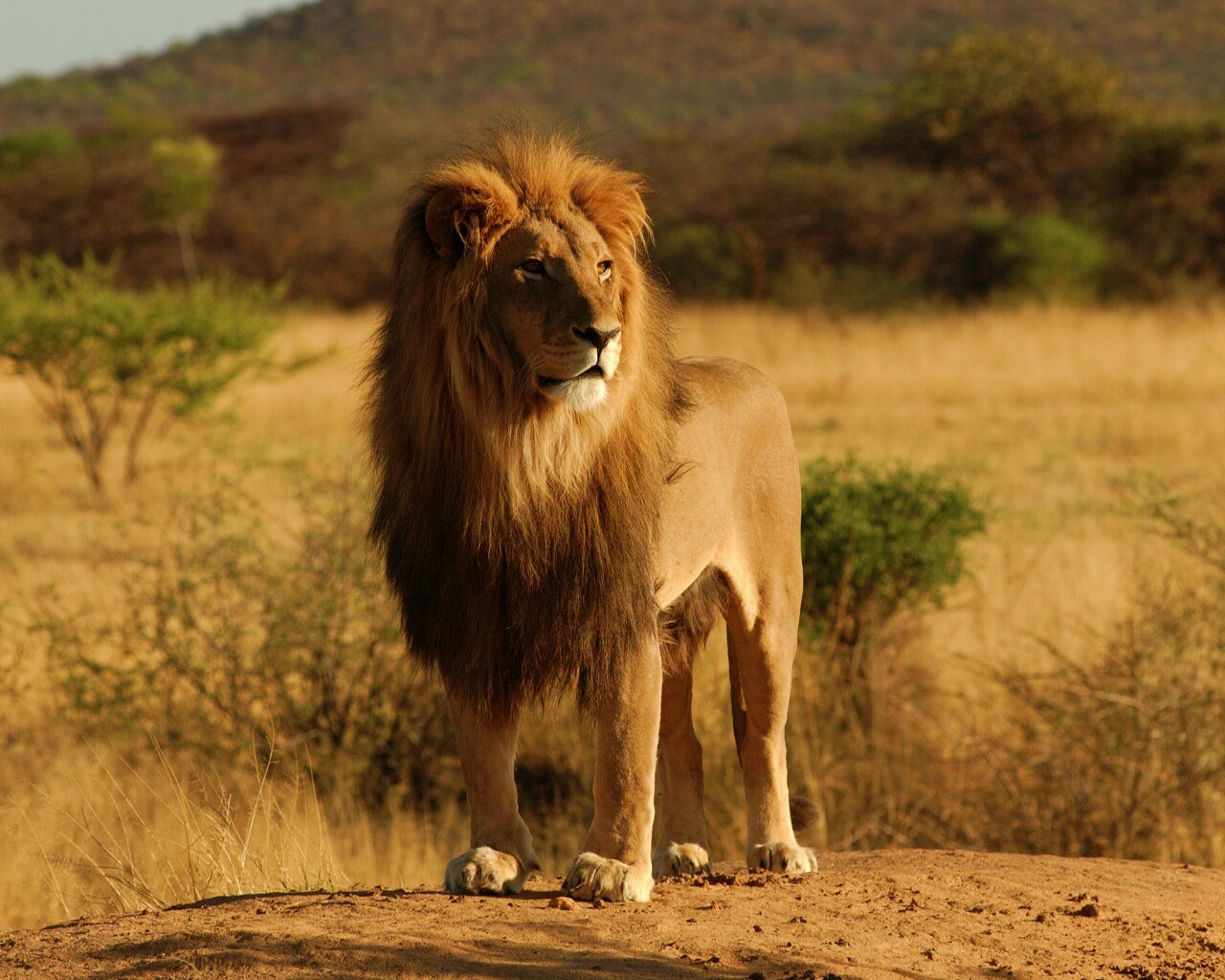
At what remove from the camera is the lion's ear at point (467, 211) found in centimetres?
389

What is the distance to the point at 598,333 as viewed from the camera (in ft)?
12.3

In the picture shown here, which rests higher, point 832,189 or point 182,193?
point 832,189

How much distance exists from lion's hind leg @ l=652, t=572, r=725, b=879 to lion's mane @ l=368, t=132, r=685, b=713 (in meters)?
0.65

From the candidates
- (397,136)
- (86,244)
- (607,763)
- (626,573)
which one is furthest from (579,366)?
(397,136)

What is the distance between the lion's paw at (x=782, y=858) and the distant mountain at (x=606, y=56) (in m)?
62.9

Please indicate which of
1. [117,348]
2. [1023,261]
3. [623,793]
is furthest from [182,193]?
[623,793]

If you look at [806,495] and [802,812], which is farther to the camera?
[806,495]

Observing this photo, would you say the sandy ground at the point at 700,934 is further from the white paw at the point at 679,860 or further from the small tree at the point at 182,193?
the small tree at the point at 182,193

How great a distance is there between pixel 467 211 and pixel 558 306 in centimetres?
33

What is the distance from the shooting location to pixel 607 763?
4078mm

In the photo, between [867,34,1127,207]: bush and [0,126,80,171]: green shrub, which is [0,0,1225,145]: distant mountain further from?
[867,34,1127,207]: bush

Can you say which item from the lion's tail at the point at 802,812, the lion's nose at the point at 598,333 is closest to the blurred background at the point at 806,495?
the lion's nose at the point at 598,333

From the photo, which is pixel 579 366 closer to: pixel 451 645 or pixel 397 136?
pixel 451 645

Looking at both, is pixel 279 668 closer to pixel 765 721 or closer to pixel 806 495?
pixel 806 495
